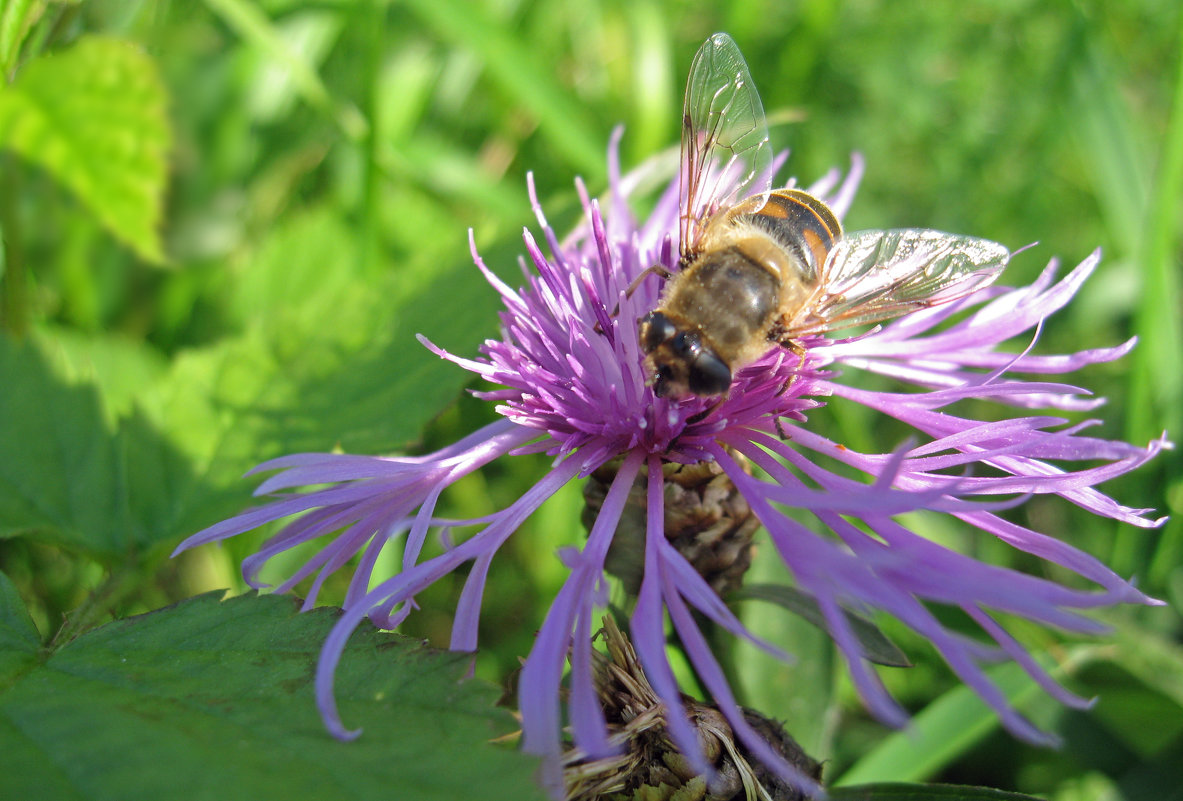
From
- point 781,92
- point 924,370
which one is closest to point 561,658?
point 924,370

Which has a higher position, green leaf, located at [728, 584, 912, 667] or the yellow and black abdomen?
the yellow and black abdomen

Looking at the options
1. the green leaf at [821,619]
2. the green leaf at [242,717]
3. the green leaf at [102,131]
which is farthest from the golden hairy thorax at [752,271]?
the green leaf at [102,131]

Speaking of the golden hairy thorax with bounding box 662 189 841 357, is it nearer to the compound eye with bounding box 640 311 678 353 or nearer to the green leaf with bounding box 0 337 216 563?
the compound eye with bounding box 640 311 678 353

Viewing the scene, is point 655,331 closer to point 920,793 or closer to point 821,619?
point 821,619

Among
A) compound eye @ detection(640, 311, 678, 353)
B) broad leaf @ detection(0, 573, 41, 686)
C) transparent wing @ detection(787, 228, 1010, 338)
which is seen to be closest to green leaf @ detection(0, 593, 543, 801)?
broad leaf @ detection(0, 573, 41, 686)

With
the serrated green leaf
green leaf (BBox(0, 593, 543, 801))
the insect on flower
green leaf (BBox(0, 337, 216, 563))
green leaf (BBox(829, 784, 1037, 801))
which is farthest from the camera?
green leaf (BBox(0, 337, 216, 563))

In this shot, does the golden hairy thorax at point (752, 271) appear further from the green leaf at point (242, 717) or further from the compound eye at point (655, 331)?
the green leaf at point (242, 717)
